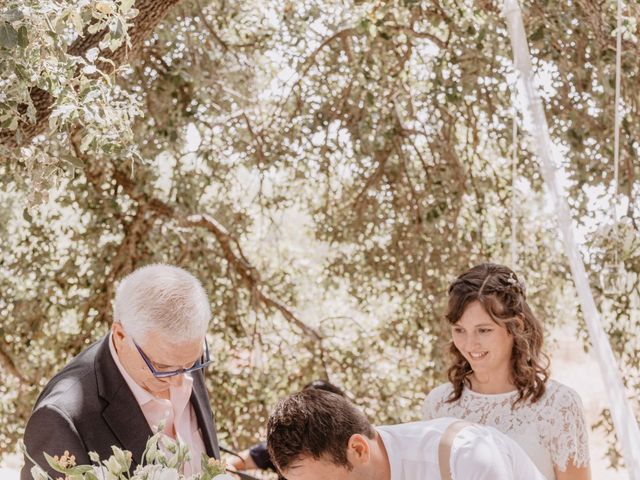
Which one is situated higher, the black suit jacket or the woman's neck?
the woman's neck

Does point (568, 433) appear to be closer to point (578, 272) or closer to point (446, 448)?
point (578, 272)

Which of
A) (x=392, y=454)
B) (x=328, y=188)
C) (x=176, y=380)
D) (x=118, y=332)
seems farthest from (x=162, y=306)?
(x=328, y=188)

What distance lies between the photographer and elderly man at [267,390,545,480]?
1.96 metres

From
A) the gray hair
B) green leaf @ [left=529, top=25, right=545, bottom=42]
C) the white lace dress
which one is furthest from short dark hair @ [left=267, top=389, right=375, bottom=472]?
green leaf @ [left=529, top=25, right=545, bottom=42]

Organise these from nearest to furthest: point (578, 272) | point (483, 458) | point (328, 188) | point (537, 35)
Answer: point (483, 458) < point (578, 272) < point (537, 35) < point (328, 188)

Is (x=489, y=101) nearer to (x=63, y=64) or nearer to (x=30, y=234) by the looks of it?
(x=30, y=234)

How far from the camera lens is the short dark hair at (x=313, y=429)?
198 cm

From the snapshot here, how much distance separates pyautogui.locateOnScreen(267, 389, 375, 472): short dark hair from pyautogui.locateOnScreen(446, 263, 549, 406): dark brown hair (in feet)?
3.01

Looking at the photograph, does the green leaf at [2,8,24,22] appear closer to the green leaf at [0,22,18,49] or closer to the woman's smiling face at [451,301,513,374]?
the green leaf at [0,22,18,49]

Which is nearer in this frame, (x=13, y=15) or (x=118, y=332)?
(x=13, y=15)

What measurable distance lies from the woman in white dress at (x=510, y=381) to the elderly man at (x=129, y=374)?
0.88 m

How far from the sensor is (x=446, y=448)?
6.49 ft

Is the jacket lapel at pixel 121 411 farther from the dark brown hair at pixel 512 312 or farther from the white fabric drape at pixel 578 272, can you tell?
the white fabric drape at pixel 578 272

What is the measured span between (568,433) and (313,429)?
103cm
